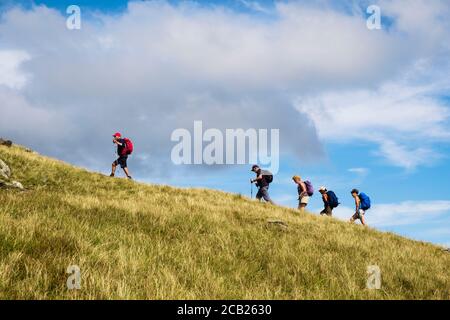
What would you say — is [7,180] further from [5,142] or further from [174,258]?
[5,142]

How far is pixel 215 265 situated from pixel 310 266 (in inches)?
64.1

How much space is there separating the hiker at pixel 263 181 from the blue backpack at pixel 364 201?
4.04m

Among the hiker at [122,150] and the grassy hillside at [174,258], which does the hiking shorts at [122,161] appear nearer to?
the hiker at [122,150]

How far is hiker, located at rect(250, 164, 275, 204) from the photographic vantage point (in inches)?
833

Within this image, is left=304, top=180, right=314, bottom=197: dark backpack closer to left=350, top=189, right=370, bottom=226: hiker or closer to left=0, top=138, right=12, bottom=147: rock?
left=350, top=189, right=370, bottom=226: hiker

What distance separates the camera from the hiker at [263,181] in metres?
21.2

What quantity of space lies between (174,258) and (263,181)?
14961mm

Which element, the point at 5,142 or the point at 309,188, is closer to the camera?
the point at 309,188

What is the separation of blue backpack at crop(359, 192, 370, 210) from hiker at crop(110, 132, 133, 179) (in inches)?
433

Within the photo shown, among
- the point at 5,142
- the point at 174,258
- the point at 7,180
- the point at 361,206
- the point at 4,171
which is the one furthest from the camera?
the point at 5,142

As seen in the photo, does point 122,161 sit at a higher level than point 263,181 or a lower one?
higher

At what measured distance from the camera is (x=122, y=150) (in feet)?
72.2

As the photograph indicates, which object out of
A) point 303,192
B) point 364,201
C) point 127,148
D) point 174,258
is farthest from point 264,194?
point 174,258
